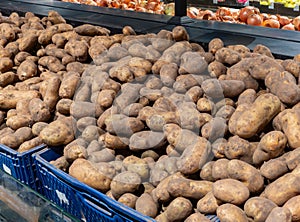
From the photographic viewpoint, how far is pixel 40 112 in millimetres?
1536

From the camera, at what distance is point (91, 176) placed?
1.23 meters

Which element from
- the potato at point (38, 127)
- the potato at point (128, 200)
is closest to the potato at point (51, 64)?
the potato at point (38, 127)

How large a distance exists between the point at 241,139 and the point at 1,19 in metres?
1.77

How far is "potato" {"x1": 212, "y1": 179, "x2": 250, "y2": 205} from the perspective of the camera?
1014 millimetres

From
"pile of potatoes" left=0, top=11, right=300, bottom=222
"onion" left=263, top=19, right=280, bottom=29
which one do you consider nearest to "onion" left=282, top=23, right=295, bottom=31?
"onion" left=263, top=19, right=280, bottom=29

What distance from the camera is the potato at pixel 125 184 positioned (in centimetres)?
117

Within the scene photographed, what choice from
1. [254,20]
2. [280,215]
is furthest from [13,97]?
[254,20]

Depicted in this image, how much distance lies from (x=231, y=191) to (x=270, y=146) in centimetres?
17

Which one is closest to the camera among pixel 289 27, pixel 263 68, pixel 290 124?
pixel 290 124

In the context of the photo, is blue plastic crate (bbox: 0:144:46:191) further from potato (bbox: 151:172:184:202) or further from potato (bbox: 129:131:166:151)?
potato (bbox: 151:172:184:202)

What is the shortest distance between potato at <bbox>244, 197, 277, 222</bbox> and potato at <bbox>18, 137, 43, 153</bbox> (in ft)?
2.65

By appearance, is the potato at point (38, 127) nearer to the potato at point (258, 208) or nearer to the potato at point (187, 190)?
the potato at point (187, 190)

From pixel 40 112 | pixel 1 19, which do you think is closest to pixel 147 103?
pixel 40 112

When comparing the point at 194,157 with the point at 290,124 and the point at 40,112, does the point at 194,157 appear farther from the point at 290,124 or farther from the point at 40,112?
the point at 40,112
